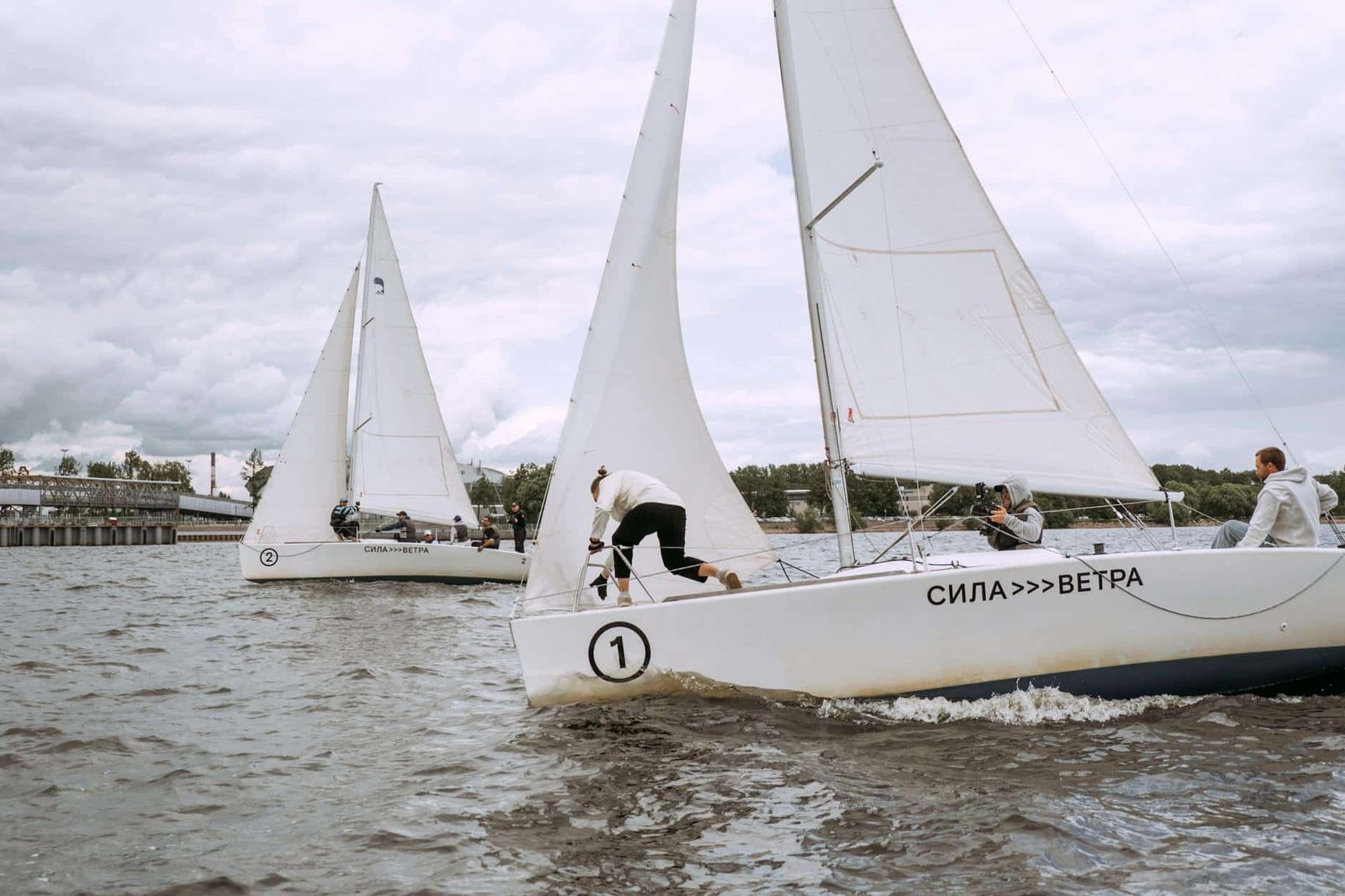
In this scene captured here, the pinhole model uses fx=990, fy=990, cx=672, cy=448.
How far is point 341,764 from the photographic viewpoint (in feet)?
22.0

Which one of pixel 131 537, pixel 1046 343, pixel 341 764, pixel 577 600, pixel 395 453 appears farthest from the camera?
pixel 131 537

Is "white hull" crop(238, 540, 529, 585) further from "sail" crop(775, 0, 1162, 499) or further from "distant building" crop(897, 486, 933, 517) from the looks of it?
"sail" crop(775, 0, 1162, 499)

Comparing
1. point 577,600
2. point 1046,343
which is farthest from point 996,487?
point 577,600

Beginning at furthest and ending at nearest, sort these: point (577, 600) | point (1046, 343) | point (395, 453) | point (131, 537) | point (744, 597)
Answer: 1. point (131, 537)
2. point (395, 453)
3. point (1046, 343)
4. point (577, 600)
5. point (744, 597)

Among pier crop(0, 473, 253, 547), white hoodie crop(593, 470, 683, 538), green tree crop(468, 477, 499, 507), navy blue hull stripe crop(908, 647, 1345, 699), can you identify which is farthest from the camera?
green tree crop(468, 477, 499, 507)

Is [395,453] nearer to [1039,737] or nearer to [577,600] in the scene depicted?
[577,600]

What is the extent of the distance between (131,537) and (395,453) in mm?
56192

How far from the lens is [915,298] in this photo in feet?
28.4

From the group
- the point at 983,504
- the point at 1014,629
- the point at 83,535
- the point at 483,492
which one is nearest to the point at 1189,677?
the point at 1014,629

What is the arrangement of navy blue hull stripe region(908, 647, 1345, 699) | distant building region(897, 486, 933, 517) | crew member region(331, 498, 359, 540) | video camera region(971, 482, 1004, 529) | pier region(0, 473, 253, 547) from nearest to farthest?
navy blue hull stripe region(908, 647, 1345, 699)
distant building region(897, 486, 933, 517)
video camera region(971, 482, 1004, 529)
crew member region(331, 498, 359, 540)
pier region(0, 473, 253, 547)

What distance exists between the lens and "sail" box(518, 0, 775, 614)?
28.0 ft

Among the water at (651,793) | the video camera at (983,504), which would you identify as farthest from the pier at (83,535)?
the video camera at (983,504)

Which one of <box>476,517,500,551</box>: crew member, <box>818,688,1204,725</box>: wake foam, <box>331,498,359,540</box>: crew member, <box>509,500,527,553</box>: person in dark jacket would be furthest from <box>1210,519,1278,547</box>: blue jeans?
<box>331,498,359,540</box>: crew member

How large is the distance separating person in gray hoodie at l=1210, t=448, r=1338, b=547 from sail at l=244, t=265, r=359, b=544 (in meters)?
21.0
